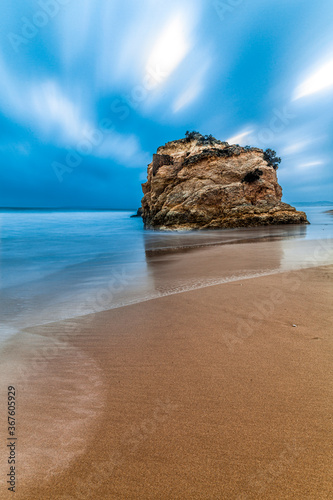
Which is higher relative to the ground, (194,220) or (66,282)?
(194,220)

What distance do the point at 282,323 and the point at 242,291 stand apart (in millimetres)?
1199

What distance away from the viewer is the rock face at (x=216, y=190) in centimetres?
2056

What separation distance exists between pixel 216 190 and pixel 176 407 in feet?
67.6

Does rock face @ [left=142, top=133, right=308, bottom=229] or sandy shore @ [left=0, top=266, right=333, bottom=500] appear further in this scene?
rock face @ [left=142, top=133, right=308, bottom=229]

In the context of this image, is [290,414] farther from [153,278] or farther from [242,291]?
[153,278]

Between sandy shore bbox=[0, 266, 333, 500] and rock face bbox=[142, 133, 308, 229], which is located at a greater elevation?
rock face bbox=[142, 133, 308, 229]

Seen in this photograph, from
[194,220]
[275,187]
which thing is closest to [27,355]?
[194,220]

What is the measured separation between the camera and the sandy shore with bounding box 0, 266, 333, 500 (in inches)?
46.8

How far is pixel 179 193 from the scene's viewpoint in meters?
22.3

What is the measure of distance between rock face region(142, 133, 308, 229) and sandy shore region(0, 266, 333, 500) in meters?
18.3

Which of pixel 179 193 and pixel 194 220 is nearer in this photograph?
pixel 194 220

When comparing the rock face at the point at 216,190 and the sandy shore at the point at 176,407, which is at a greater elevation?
the rock face at the point at 216,190

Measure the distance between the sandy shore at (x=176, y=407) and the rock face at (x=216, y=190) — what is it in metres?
18.3

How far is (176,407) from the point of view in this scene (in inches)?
64.0
